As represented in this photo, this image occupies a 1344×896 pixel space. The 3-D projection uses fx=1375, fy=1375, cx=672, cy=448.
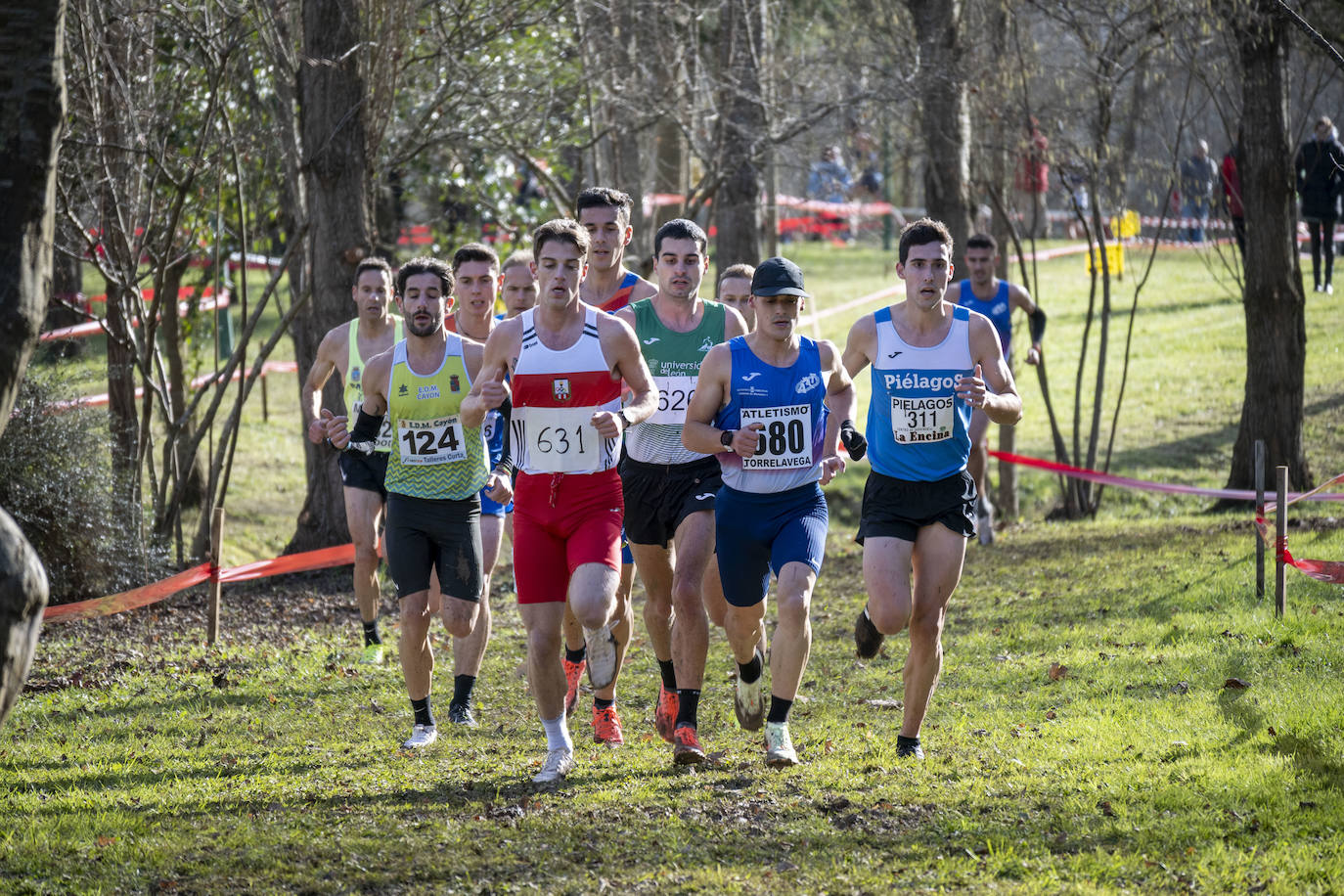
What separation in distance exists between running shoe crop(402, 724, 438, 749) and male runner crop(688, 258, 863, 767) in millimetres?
1572

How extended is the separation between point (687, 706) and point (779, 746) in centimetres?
47

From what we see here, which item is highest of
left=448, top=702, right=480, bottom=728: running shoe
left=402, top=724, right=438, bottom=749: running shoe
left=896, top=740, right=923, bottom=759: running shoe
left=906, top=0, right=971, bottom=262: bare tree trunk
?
left=906, top=0, right=971, bottom=262: bare tree trunk

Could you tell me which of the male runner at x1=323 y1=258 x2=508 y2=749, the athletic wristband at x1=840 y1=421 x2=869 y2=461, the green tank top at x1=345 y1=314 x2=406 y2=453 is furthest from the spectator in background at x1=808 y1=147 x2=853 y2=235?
the athletic wristband at x1=840 y1=421 x2=869 y2=461

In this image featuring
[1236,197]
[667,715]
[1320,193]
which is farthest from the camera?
[1320,193]

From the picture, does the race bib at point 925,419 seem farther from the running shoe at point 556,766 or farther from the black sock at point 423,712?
the black sock at point 423,712

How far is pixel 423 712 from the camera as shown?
21.4 ft

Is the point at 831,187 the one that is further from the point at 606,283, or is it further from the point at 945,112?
the point at 606,283

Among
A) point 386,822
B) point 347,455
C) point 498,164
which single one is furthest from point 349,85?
point 386,822

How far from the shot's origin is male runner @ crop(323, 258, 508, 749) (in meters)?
6.31

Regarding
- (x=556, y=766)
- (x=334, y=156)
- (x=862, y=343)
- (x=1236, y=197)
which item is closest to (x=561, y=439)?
(x=556, y=766)

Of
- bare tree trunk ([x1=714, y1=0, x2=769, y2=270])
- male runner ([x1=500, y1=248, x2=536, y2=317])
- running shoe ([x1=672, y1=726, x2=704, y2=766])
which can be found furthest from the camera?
bare tree trunk ([x1=714, y1=0, x2=769, y2=270])

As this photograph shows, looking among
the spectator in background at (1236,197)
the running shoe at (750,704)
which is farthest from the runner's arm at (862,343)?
the spectator in background at (1236,197)

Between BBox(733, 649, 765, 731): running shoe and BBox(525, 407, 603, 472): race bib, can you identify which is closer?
BBox(525, 407, 603, 472): race bib

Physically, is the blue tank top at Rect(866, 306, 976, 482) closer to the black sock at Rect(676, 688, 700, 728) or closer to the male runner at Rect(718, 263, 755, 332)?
the black sock at Rect(676, 688, 700, 728)
